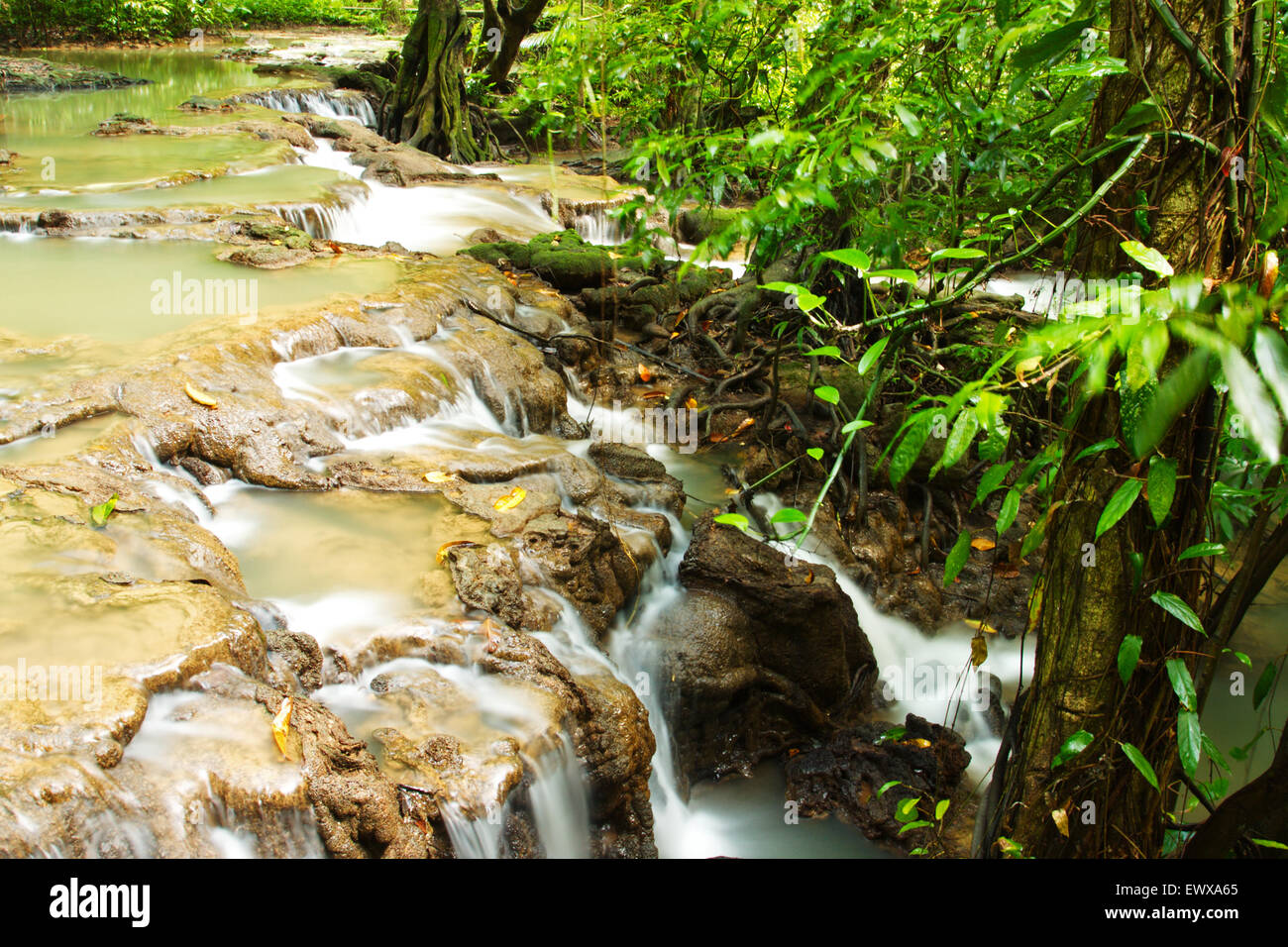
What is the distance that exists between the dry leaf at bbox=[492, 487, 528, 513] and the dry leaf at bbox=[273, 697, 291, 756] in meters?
1.88

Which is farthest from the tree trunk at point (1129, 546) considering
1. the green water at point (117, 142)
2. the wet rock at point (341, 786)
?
the green water at point (117, 142)

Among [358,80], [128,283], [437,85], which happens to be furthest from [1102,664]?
[358,80]

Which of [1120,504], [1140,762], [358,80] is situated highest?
[358,80]

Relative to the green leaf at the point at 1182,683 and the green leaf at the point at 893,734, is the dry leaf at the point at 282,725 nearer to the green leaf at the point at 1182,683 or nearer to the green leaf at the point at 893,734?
the green leaf at the point at 1182,683

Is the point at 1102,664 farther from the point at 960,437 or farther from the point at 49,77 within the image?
the point at 49,77

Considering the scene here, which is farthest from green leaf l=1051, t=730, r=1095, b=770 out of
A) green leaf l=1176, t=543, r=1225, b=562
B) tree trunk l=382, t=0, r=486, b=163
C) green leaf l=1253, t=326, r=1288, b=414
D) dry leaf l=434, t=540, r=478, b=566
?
tree trunk l=382, t=0, r=486, b=163

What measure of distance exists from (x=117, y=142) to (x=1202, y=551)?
13280 millimetres

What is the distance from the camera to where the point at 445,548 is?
173 inches

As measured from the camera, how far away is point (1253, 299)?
122 cm

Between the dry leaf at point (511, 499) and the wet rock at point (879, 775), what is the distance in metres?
2.00

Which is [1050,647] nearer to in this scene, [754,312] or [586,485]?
[586,485]

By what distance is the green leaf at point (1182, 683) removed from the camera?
2088mm

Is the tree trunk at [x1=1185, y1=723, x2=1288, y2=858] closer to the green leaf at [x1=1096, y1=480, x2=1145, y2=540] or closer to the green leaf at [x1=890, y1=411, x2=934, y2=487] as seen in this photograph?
the green leaf at [x1=1096, y1=480, x2=1145, y2=540]
